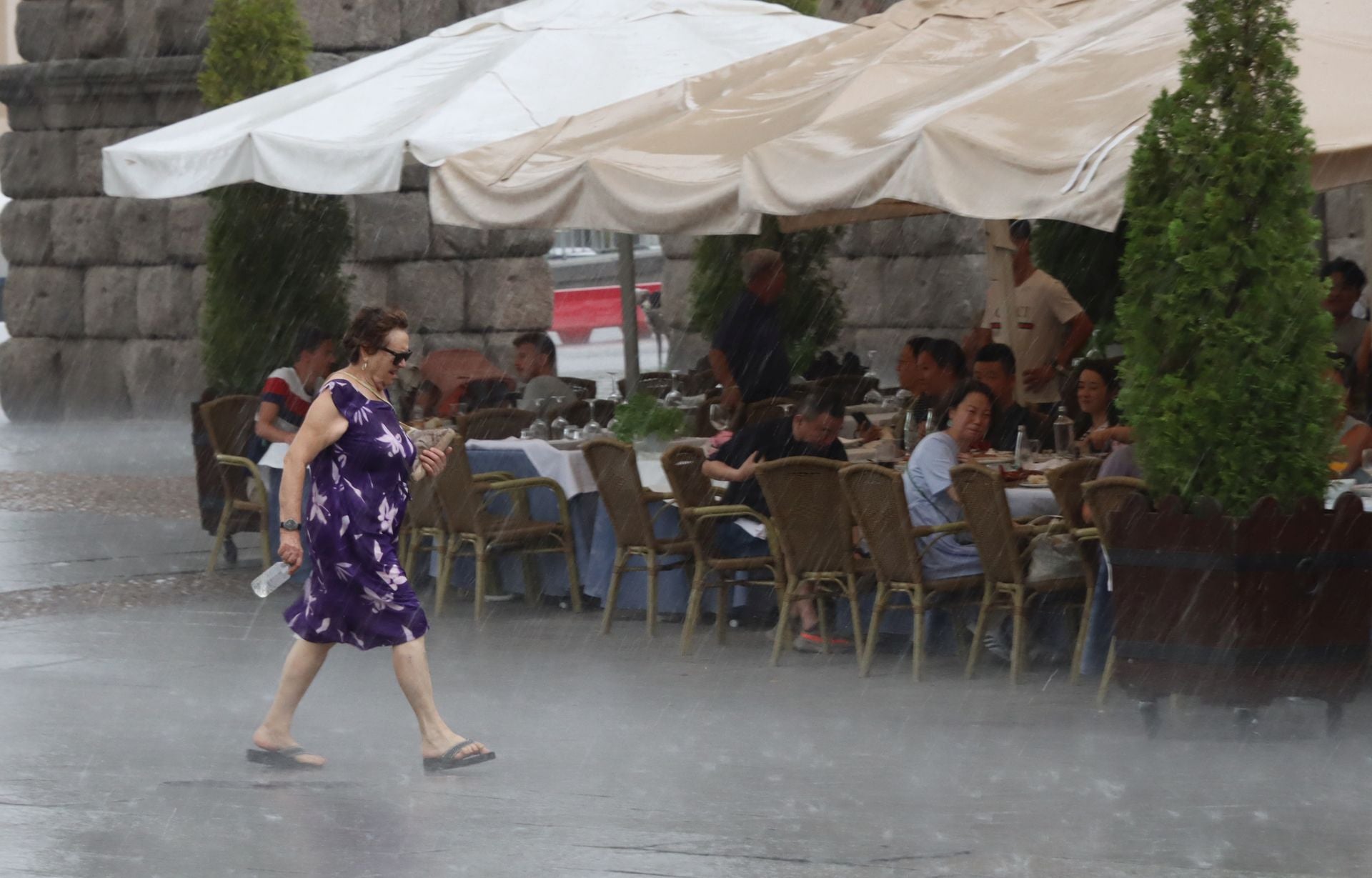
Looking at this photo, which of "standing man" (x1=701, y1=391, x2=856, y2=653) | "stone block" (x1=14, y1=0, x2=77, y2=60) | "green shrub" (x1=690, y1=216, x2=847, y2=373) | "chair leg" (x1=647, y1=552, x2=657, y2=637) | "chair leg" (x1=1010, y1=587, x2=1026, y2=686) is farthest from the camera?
"stone block" (x1=14, y1=0, x2=77, y2=60)

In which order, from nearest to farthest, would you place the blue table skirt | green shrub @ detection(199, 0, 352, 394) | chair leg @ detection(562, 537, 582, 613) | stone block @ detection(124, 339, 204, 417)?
the blue table skirt → chair leg @ detection(562, 537, 582, 613) → green shrub @ detection(199, 0, 352, 394) → stone block @ detection(124, 339, 204, 417)

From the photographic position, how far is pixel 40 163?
2330cm

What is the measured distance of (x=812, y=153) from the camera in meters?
9.38

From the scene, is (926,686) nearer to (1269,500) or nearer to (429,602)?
(1269,500)

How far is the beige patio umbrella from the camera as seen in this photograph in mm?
10086

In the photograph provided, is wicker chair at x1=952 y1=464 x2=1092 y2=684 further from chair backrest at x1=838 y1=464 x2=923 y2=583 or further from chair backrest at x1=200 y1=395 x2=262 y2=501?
chair backrest at x1=200 y1=395 x2=262 y2=501

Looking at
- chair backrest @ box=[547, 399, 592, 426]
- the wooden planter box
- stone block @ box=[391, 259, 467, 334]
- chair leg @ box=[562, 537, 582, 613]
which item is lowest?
chair leg @ box=[562, 537, 582, 613]

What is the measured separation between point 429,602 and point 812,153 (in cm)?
378

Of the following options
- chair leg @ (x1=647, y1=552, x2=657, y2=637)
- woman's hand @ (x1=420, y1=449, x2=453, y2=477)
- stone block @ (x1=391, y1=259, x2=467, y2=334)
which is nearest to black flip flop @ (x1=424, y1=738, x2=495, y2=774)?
woman's hand @ (x1=420, y1=449, x2=453, y2=477)

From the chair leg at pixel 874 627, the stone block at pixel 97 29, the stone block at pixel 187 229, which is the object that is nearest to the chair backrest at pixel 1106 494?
the chair leg at pixel 874 627

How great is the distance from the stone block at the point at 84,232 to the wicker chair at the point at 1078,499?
15.8 metres

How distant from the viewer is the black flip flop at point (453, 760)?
7.59m

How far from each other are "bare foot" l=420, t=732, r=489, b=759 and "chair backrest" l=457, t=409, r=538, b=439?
4828 millimetres

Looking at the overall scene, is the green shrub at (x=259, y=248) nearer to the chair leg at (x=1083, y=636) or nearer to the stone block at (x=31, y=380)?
the chair leg at (x=1083, y=636)
